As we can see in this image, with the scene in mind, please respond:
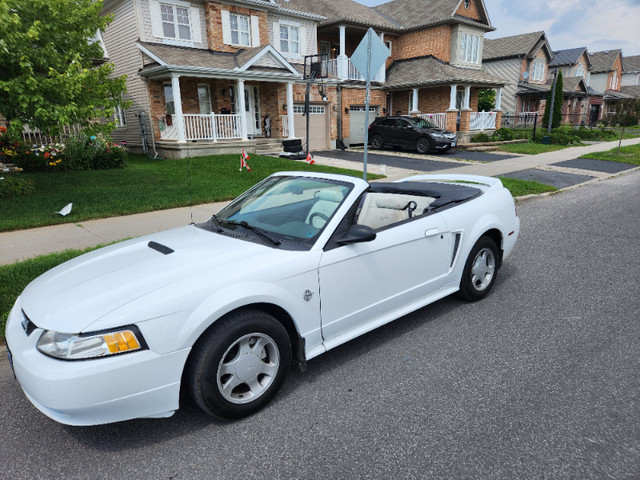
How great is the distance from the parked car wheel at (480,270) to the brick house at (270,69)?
13.8 metres

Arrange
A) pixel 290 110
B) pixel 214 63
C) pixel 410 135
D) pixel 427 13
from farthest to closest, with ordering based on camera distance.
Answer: pixel 427 13, pixel 410 135, pixel 290 110, pixel 214 63

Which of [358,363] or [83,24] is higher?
[83,24]

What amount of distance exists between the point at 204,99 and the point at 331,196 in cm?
1757

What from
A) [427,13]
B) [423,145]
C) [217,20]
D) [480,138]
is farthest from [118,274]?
[427,13]

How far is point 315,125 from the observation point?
2238 cm

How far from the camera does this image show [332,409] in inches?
115

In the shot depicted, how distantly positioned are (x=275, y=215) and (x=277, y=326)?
44.2 inches

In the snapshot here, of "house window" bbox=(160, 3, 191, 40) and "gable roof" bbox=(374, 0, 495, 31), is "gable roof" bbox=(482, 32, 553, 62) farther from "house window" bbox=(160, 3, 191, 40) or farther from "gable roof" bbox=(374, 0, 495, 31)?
"house window" bbox=(160, 3, 191, 40)

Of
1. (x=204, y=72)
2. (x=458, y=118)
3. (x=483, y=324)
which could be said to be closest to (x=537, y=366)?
(x=483, y=324)

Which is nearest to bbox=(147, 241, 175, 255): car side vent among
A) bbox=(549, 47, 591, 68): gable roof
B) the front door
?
the front door

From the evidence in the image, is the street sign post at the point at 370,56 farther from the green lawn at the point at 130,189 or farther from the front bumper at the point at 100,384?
the front bumper at the point at 100,384

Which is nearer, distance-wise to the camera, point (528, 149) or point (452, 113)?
point (528, 149)

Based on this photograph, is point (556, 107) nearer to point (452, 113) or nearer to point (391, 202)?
point (452, 113)

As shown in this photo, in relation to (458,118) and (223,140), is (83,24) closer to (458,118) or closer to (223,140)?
(223,140)
